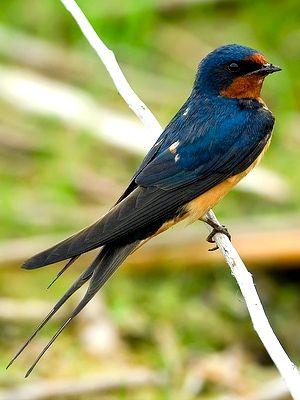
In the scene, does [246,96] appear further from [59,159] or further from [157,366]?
[59,159]

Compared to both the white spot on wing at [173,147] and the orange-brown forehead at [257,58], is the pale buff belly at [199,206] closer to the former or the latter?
the white spot on wing at [173,147]

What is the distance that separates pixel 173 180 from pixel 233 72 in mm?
351

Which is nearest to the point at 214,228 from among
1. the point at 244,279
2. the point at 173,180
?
the point at 173,180

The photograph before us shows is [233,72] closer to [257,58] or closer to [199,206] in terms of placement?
[257,58]

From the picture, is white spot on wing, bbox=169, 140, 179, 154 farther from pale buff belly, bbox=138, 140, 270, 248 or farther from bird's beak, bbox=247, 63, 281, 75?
bird's beak, bbox=247, 63, 281, 75

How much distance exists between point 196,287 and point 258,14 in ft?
7.68

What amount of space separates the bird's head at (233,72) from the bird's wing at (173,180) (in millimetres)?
110

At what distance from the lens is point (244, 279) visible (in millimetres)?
2910

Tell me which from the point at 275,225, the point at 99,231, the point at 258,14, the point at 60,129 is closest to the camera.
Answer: the point at 99,231

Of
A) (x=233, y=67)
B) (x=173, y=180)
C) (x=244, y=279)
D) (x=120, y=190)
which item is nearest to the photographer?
(x=244, y=279)

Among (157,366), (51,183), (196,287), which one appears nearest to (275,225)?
(196,287)

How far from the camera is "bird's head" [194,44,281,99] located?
3287mm

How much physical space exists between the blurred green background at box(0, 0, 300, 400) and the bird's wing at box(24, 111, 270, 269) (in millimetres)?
468

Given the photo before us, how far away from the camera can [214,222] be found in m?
3.29
